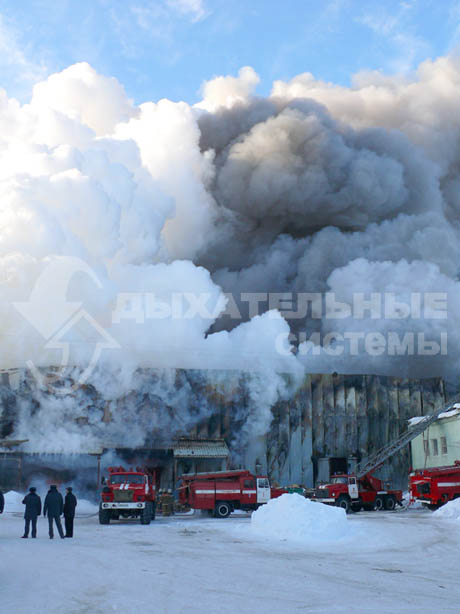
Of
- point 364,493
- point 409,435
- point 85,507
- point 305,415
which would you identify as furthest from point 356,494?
point 85,507

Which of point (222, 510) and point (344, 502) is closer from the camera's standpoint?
point (222, 510)

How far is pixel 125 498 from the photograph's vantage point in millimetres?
22469

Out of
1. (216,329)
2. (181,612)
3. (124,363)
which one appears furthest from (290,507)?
(216,329)

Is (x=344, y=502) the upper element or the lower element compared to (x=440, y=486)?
lower

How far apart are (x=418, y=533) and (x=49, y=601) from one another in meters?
13.1

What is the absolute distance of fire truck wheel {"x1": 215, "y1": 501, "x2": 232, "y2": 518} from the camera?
1044 inches

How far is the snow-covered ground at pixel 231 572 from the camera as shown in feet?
27.1

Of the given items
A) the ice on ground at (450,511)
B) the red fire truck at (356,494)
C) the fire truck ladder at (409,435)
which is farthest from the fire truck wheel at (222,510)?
the fire truck ladder at (409,435)

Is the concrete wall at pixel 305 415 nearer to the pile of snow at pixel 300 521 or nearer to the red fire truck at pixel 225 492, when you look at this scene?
the red fire truck at pixel 225 492

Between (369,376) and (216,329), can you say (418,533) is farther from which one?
(216,329)

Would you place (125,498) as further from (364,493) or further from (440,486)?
(440,486)

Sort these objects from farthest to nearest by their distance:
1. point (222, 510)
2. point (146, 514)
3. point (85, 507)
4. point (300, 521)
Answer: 1. point (85, 507)
2. point (222, 510)
3. point (146, 514)
4. point (300, 521)

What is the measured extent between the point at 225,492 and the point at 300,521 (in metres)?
9.76

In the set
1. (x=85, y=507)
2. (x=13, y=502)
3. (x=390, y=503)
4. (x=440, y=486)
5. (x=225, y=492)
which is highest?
(x=440, y=486)
